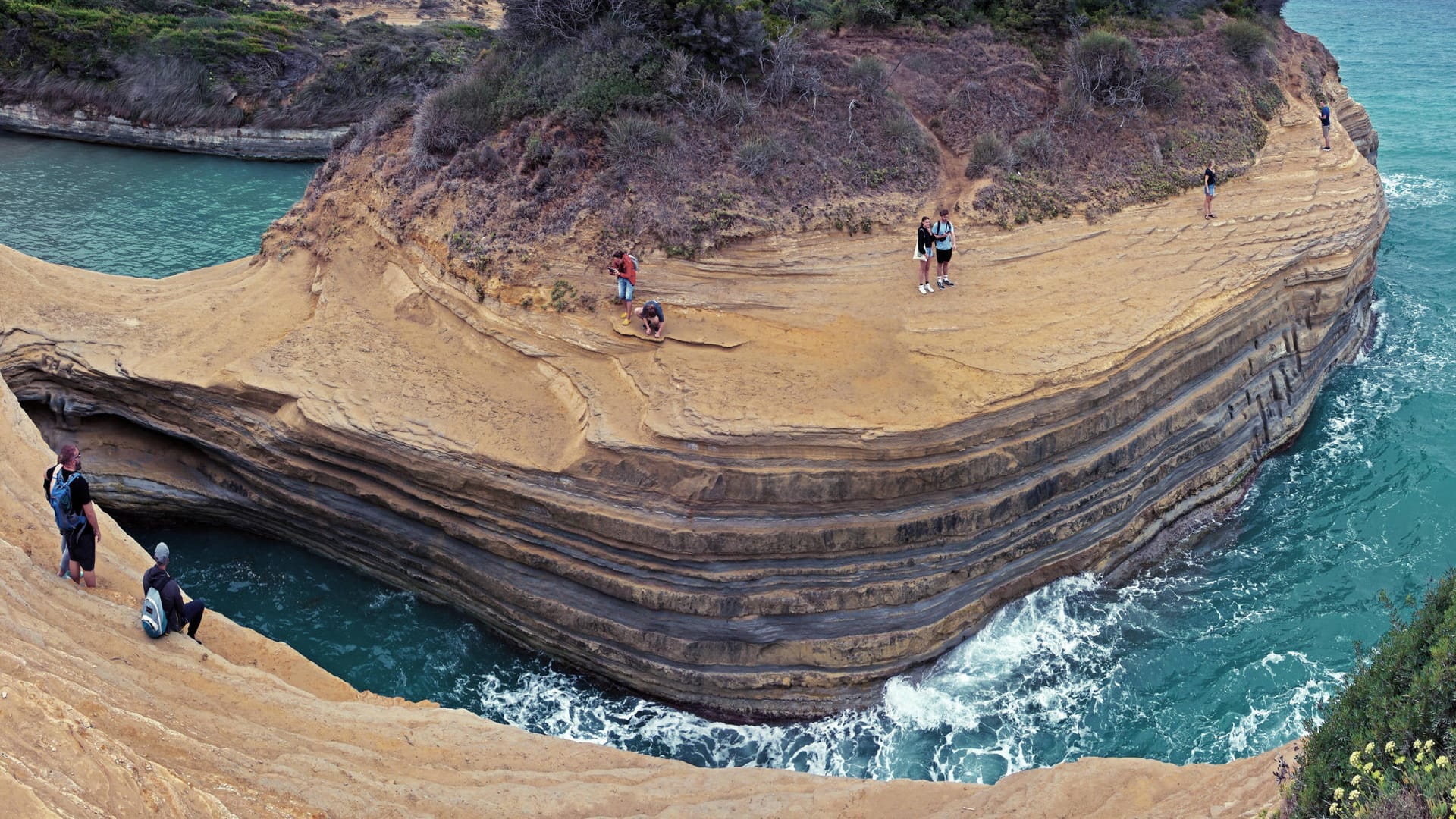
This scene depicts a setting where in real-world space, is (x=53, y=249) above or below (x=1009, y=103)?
below

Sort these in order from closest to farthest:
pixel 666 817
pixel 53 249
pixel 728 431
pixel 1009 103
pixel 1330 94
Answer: pixel 666 817, pixel 728 431, pixel 1009 103, pixel 53 249, pixel 1330 94

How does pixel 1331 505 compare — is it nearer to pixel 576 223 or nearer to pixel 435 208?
pixel 576 223

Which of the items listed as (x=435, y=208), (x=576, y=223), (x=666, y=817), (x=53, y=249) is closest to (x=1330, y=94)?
(x=576, y=223)

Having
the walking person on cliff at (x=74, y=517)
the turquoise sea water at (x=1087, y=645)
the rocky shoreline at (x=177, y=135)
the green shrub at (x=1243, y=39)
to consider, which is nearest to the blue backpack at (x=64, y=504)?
the walking person on cliff at (x=74, y=517)

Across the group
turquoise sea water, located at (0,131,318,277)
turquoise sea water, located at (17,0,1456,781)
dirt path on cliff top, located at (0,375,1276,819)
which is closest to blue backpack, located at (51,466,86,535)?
dirt path on cliff top, located at (0,375,1276,819)

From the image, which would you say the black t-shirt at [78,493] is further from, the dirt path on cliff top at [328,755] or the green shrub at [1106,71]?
the green shrub at [1106,71]
